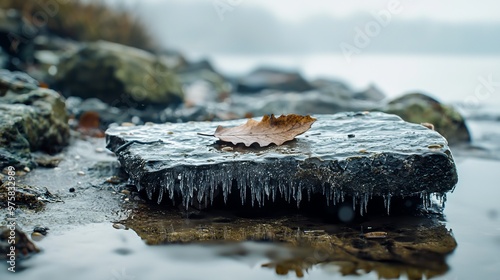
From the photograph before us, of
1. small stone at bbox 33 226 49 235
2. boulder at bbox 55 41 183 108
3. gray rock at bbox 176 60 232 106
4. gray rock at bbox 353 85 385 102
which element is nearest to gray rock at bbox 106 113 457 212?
small stone at bbox 33 226 49 235

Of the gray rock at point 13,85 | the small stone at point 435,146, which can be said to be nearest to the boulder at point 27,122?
the gray rock at point 13,85

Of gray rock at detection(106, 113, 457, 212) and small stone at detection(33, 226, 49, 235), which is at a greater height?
gray rock at detection(106, 113, 457, 212)

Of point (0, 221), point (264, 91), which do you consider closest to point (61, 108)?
point (0, 221)

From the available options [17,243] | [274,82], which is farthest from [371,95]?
[17,243]

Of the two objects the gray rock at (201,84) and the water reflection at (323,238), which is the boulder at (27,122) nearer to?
the water reflection at (323,238)

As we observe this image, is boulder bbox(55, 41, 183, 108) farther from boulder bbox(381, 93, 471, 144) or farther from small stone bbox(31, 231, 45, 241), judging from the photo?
small stone bbox(31, 231, 45, 241)

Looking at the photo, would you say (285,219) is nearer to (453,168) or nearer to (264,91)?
(453,168)
